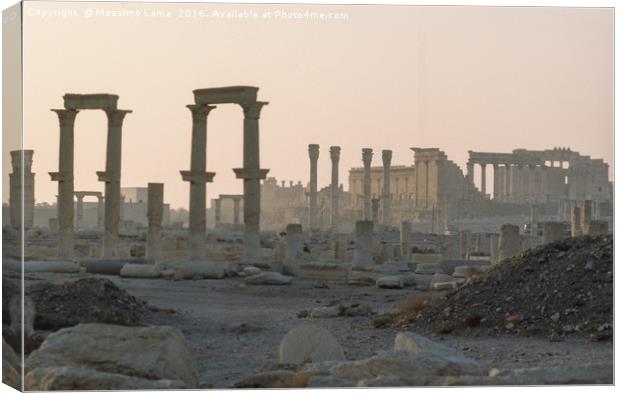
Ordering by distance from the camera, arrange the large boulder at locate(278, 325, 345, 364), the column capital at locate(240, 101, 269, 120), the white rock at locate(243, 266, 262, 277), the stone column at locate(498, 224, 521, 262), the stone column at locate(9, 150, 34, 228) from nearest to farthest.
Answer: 1. the stone column at locate(9, 150, 34, 228)
2. the large boulder at locate(278, 325, 345, 364)
3. the white rock at locate(243, 266, 262, 277)
4. the column capital at locate(240, 101, 269, 120)
5. the stone column at locate(498, 224, 521, 262)

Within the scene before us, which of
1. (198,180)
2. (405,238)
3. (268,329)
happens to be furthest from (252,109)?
(268,329)

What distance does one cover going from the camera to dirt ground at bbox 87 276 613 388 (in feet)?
45.0

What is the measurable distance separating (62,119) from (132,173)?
18.5 feet

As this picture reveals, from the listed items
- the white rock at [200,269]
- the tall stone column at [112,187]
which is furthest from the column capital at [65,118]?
→ the white rock at [200,269]

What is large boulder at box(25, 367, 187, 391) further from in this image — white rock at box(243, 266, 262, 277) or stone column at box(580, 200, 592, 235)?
stone column at box(580, 200, 592, 235)

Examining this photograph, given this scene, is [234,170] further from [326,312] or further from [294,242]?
[326,312]

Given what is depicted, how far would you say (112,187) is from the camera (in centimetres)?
3297

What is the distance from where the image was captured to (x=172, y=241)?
3819 cm

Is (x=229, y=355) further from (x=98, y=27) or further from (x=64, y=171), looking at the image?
(x=64, y=171)

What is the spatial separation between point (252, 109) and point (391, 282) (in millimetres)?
6279

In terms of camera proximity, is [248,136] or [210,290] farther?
[248,136]

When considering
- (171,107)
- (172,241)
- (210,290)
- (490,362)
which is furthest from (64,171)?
(490,362)

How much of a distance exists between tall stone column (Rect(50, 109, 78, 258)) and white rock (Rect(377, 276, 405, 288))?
9278mm

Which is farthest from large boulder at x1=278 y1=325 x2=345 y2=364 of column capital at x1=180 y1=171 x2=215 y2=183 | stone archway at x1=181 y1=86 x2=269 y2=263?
column capital at x1=180 y1=171 x2=215 y2=183
